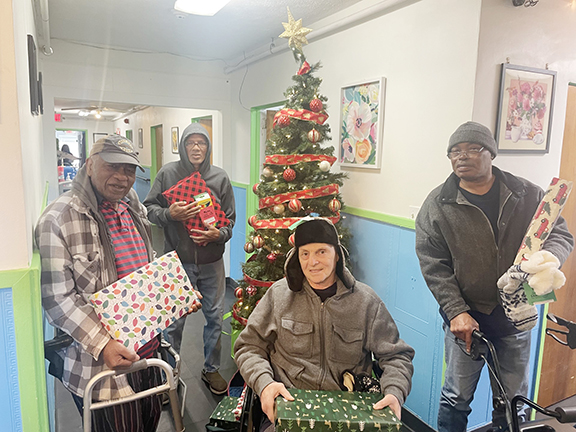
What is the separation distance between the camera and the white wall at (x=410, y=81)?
201 cm

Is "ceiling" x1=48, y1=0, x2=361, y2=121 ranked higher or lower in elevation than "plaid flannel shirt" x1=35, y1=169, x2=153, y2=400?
higher

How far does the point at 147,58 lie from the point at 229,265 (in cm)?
237

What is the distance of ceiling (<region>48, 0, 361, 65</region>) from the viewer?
2.86 meters

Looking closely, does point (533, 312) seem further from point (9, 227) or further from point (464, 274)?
point (9, 227)

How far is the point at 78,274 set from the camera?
1.45 metres

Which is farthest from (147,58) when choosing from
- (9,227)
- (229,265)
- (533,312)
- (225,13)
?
(533,312)

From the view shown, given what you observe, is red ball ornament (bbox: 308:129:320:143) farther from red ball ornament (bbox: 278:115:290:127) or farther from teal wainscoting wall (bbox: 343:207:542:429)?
teal wainscoting wall (bbox: 343:207:542:429)

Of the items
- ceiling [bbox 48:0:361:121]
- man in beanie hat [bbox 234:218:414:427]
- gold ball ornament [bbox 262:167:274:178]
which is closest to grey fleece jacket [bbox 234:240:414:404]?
man in beanie hat [bbox 234:218:414:427]

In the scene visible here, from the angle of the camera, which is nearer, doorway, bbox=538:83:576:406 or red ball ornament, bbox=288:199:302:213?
doorway, bbox=538:83:576:406

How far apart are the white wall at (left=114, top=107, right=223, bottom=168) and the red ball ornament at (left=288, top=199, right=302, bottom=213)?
8.00ft

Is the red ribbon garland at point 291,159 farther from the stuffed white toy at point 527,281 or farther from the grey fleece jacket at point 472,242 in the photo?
the stuffed white toy at point 527,281

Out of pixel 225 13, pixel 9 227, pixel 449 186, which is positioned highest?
pixel 225 13

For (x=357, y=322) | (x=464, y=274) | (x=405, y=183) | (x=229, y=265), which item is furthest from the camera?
(x=229, y=265)

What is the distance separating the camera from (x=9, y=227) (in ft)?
4.06
